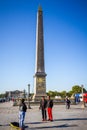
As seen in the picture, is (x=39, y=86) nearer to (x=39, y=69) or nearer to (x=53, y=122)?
(x=39, y=69)

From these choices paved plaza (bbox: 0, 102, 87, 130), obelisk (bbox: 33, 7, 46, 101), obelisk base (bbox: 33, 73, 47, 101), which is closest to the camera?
paved plaza (bbox: 0, 102, 87, 130)

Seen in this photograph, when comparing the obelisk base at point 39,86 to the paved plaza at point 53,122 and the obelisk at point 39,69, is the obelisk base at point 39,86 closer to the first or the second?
the obelisk at point 39,69

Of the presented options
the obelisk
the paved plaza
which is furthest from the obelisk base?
the paved plaza

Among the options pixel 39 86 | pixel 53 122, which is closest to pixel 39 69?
pixel 39 86

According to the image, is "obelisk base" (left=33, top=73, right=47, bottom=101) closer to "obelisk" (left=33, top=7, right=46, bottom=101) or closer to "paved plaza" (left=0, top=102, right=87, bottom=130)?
"obelisk" (left=33, top=7, right=46, bottom=101)

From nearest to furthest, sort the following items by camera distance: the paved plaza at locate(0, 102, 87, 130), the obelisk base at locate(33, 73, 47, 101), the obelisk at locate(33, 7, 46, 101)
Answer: the paved plaza at locate(0, 102, 87, 130) < the obelisk at locate(33, 7, 46, 101) < the obelisk base at locate(33, 73, 47, 101)

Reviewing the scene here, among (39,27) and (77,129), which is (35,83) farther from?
(77,129)

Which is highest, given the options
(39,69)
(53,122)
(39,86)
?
(39,69)

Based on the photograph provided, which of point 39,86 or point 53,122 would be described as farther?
point 39,86

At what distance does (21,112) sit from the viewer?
11.1 m

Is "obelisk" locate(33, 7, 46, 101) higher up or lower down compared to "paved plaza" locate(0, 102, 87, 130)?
higher up

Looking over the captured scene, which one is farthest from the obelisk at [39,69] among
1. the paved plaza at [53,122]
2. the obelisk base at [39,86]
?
the paved plaza at [53,122]

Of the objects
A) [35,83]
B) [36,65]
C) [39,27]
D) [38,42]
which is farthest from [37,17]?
[35,83]

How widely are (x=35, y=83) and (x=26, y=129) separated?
107ft
